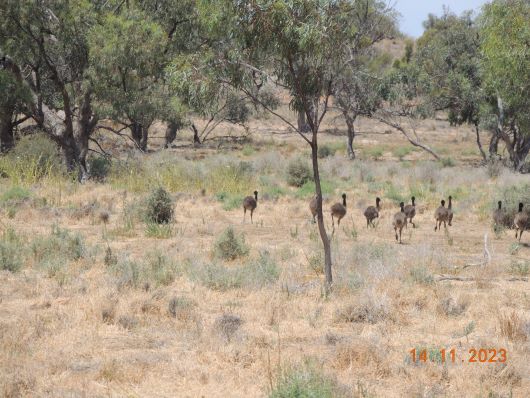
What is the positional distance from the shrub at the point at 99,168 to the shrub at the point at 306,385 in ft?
62.2

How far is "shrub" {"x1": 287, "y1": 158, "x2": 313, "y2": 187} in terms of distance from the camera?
25562 millimetres

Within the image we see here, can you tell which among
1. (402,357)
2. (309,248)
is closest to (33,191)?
(309,248)

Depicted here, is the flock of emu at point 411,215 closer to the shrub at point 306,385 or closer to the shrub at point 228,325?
the shrub at point 228,325

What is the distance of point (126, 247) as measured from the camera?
14.0 metres

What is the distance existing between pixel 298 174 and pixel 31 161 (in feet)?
31.2

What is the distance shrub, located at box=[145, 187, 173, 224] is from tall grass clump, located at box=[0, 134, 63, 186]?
21.1ft

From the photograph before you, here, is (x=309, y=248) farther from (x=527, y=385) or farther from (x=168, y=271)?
(x=527, y=385)

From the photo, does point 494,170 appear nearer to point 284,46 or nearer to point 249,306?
point 284,46

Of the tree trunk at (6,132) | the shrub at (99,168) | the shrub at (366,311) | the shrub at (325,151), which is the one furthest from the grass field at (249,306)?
the shrub at (325,151)

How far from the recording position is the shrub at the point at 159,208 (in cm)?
1691

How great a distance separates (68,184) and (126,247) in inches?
342
